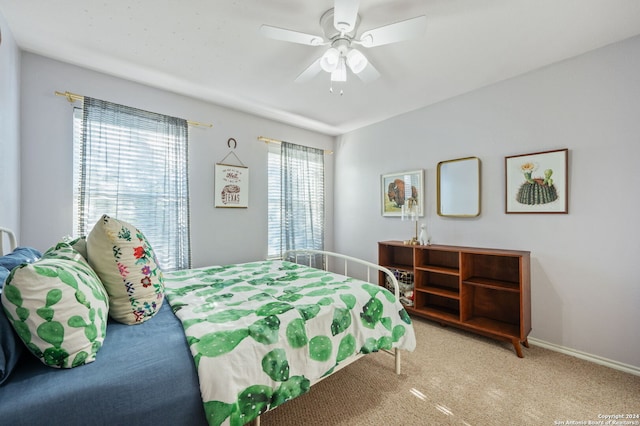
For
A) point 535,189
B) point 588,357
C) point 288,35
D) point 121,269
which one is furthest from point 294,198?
point 588,357

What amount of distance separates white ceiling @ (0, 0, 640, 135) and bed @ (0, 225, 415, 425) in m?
1.60

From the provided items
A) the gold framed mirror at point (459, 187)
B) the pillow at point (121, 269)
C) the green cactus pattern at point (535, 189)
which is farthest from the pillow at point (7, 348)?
the green cactus pattern at point (535, 189)

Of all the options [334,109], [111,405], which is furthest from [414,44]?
[111,405]

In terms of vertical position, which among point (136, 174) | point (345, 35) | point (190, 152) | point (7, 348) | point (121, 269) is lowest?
point (7, 348)

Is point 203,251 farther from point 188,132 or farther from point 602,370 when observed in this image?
point 602,370

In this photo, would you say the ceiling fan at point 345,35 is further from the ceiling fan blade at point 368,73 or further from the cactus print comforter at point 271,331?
the cactus print comforter at point 271,331

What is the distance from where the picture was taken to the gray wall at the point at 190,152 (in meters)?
2.20

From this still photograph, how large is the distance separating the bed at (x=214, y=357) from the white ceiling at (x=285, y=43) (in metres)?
1.60

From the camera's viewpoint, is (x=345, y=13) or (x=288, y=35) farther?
(x=288, y=35)

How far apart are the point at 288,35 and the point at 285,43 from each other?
40 centimetres

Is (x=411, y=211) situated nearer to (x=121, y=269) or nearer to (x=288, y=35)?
(x=288, y=35)

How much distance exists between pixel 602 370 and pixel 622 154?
5.49 ft

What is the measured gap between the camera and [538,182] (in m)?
2.39

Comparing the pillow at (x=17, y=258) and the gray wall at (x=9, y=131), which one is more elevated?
the gray wall at (x=9, y=131)
